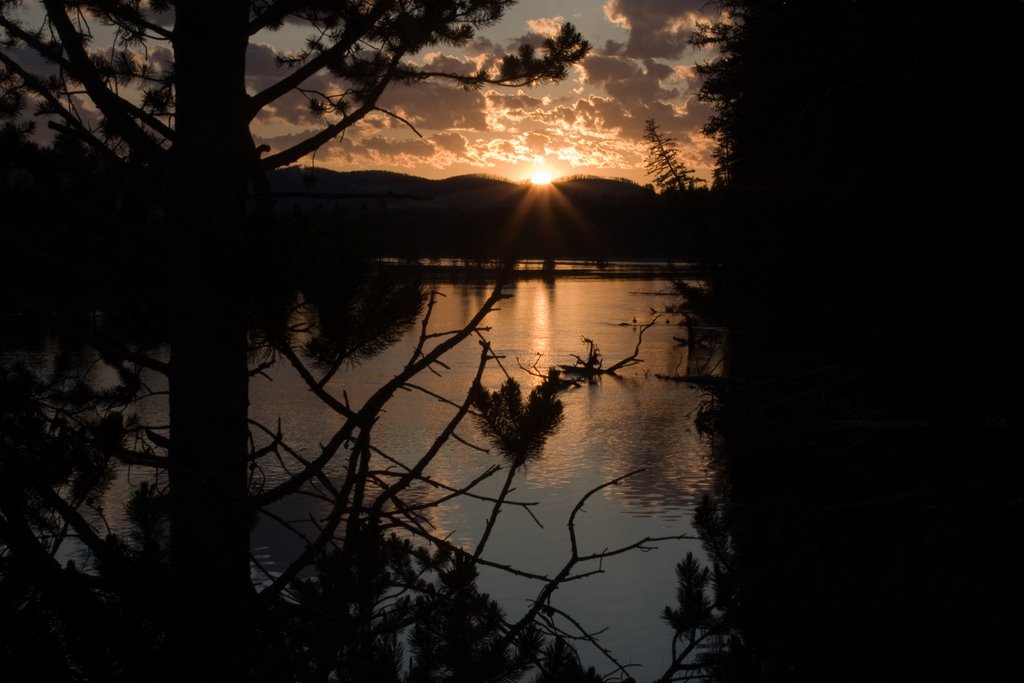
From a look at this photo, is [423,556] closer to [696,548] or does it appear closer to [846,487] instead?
[696,548]

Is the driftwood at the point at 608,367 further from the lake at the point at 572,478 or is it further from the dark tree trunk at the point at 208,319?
the dark tree trunk at the point at 208,319

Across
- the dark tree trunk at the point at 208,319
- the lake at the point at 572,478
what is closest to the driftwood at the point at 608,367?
the lake at the point at 572,478

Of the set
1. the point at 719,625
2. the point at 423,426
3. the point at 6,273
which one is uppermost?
the point at 6,273

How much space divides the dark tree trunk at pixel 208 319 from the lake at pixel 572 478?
25 centimetres

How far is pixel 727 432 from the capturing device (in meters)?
15.9

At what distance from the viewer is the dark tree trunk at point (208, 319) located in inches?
103

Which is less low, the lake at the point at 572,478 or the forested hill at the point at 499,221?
the forested hill at the point at 499,221

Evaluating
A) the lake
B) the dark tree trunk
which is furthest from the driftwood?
the dark tree trunk

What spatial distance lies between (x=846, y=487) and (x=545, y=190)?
150127mm

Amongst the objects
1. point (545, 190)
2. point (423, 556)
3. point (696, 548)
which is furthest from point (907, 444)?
point (545, 190)

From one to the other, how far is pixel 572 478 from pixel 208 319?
36.0 ft

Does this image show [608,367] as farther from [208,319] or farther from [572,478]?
[572,478]

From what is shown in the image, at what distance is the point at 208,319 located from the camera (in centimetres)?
287

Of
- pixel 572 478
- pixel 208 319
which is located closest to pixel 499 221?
pixel 208 319
